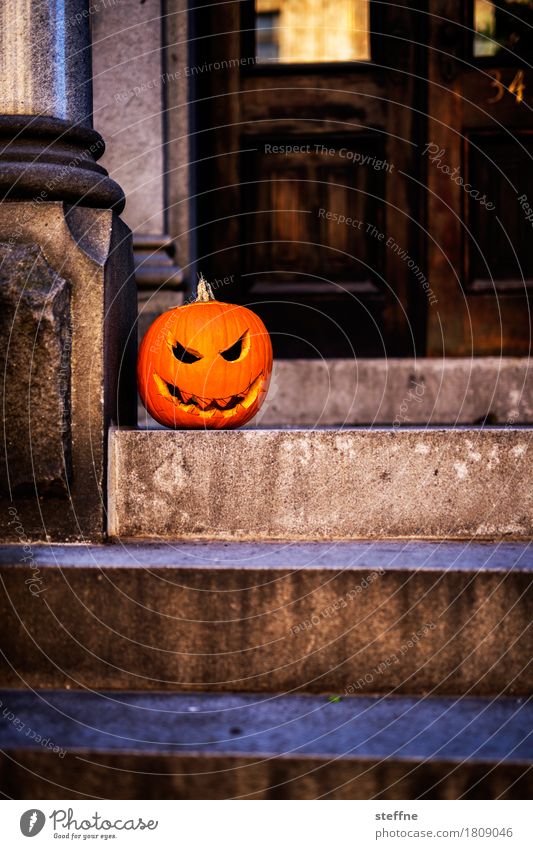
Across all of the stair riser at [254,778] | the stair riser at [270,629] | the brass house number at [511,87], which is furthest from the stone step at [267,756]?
the brass house number at [511,87]

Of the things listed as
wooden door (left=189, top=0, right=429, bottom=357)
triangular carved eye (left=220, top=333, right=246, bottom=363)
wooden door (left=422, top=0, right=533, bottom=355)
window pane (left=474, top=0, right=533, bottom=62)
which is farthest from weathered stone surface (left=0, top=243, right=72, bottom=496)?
window pane (left=474, top=0, right=533, bottom=62)

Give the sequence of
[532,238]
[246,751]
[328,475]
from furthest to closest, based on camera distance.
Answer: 1. [532,238]
2. [328,475]
3. [246,751]

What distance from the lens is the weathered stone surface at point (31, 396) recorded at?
2189 mm

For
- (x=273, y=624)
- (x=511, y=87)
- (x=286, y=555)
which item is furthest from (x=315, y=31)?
(x=273, y=624)

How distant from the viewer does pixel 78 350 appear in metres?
2.27

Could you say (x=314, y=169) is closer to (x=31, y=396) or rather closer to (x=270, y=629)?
(x=31, y=396)

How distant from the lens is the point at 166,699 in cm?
186

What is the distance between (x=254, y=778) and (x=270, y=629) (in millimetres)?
450

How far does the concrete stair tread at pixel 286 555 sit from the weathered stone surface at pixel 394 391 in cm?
168

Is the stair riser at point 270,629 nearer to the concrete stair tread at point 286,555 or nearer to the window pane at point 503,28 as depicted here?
the concrete stair tread at point 286,555

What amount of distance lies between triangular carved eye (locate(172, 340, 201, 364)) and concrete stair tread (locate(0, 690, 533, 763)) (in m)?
1.08

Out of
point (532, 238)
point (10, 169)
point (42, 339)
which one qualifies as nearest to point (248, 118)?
point (532, 238)

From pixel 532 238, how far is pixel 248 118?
66.5 inches

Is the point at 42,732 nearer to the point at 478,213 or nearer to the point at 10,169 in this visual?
the point at 10,169
